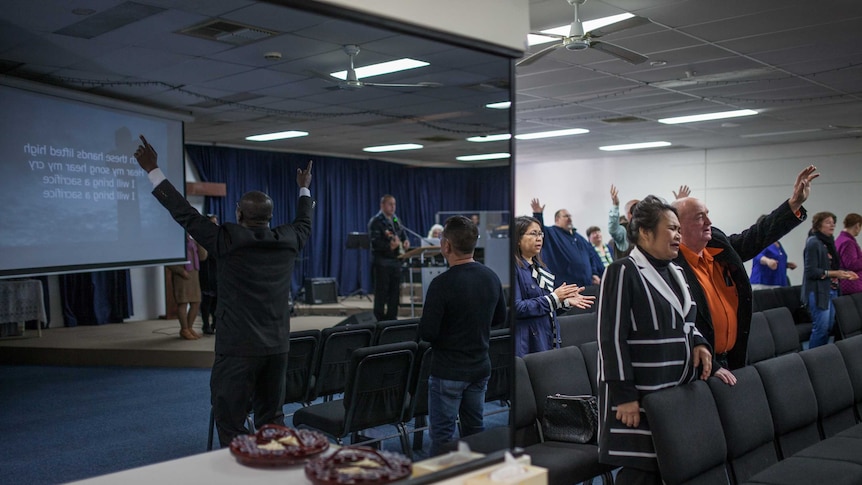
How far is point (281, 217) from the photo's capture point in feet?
43.5

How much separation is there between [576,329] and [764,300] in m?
3.16

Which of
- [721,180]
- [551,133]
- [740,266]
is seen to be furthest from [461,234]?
[721,180]

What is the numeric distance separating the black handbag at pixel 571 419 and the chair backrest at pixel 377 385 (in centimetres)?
83

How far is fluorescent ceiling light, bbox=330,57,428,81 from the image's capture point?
21.0ft

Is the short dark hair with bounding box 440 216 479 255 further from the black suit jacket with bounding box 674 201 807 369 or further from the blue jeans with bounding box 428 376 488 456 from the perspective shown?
the black suit jacket with bounding box 674 201 807 369

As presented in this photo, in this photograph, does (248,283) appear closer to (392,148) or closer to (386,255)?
(386,255)

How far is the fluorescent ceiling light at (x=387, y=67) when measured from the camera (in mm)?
6395

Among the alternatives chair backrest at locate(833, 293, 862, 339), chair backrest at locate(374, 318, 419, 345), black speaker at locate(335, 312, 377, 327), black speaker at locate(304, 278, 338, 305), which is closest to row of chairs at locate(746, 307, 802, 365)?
chair backrest at locate(833, 293, 862, 339)

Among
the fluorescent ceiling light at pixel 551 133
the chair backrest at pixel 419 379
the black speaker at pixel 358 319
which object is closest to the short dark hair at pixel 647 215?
the chair backrest at pixel 419 379

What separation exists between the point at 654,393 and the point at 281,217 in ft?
37.1

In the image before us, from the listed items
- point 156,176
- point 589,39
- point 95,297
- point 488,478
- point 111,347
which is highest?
point 589,39

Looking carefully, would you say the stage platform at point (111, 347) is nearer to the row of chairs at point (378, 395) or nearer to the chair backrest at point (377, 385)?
the row of chairs at point (378, 395)

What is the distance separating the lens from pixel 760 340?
513 cm

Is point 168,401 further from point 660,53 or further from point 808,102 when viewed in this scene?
point 808,102
